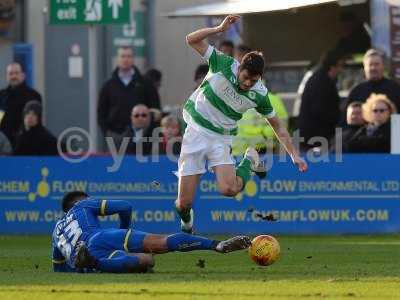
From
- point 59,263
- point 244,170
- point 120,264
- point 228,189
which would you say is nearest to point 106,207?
point 120,264

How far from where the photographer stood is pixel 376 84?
23031mm

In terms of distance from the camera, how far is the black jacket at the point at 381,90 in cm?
2294

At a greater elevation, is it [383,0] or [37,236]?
[383,0]

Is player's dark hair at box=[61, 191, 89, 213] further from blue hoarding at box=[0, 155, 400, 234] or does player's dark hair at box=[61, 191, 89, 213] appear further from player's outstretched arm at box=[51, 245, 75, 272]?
blue hoarding at box=[0, 155, 400, 234]

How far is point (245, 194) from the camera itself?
21906 mm

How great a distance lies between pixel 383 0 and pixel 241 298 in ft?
40.6

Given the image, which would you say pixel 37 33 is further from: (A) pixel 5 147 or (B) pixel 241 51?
(B) pixel 241 51

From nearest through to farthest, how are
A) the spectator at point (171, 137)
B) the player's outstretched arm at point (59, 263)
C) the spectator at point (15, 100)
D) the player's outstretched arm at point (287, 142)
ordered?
the player's outstretched arm at point (59, 263), the player's outstretched arm at point (287, 142), the spectator at point (171, 137), the spectator at point (15, 100)

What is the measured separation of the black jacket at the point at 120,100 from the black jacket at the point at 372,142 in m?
3.43

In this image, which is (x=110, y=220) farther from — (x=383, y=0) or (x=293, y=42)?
(x=293, y=42)

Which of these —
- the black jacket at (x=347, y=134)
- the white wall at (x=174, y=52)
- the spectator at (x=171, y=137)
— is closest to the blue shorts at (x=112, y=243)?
the spectator at (x=171, y=137)

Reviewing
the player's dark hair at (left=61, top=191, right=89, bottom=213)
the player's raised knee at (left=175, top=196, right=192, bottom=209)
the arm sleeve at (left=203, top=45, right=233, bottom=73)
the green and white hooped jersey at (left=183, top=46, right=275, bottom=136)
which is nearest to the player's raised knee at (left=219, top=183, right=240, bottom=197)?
the player's raised knee at (left=175, top=196, right=192, bottom=209)

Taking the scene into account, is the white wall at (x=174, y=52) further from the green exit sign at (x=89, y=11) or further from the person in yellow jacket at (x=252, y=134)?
the person in yellow jacket at (x=252, y=134)

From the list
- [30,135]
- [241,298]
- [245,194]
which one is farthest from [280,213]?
[241,298]
